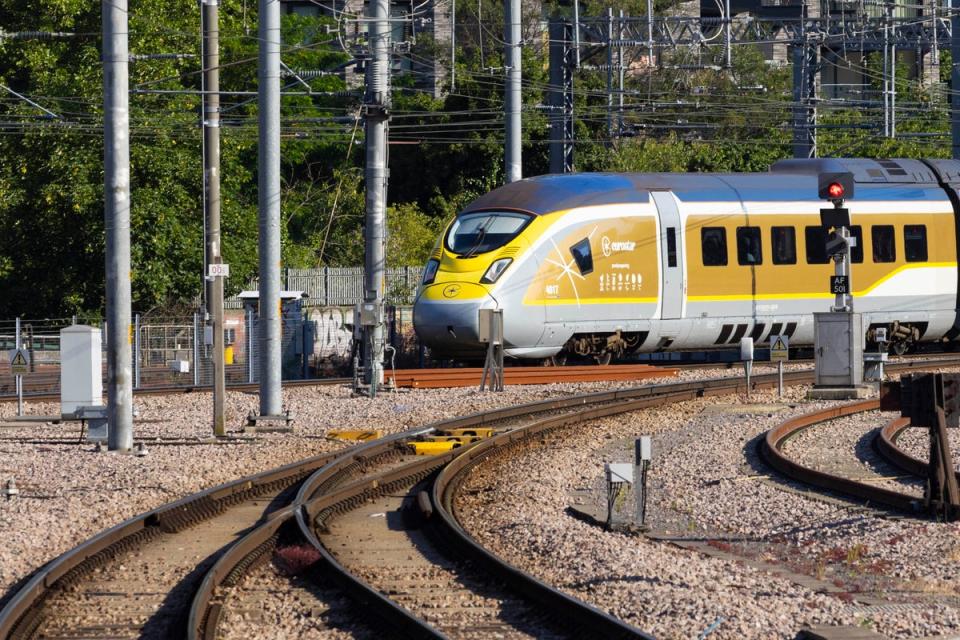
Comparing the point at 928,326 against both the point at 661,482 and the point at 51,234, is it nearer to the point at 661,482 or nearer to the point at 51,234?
the point at 661,482

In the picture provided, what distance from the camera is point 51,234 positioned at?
44.0 m

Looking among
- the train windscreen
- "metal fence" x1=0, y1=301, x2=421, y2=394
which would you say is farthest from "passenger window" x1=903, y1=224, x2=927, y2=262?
"metal fence" x1=0, y1=301, x2=421, y2=394

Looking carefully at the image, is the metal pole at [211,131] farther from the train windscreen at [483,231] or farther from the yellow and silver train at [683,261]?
the train windscreen at [483,231]

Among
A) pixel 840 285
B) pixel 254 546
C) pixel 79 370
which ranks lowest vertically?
pixel 254 546

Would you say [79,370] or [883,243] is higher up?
[883,243]

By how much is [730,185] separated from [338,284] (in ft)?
84.2

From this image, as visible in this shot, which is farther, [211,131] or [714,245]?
[714,245]

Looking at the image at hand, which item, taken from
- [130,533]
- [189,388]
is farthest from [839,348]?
[130,533]

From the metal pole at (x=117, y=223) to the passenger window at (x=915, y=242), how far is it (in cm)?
1782

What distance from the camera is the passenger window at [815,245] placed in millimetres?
30280

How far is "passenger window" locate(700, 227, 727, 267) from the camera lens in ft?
96.4

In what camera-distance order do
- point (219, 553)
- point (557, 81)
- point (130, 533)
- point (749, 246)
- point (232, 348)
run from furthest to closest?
point (557, 81) → point (232, 348) → point (749, 246) → point (130, 533) → point (219, 553)

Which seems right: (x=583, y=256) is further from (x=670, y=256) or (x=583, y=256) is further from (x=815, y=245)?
(x=815, y=245)

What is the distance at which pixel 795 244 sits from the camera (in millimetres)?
30250
